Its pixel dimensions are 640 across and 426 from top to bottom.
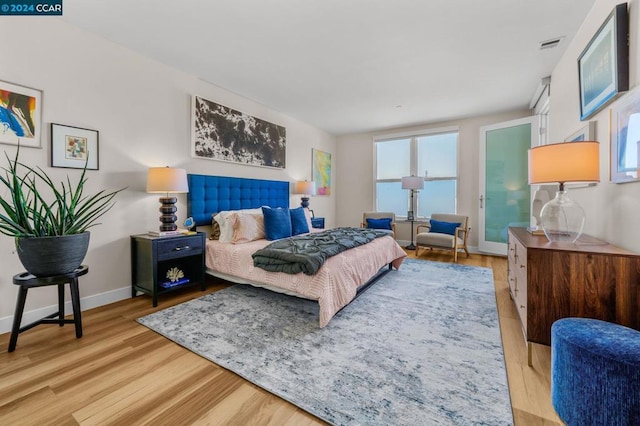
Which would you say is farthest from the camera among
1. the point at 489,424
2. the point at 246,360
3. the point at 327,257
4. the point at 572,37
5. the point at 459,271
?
the point at 459,271

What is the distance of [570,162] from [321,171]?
4.64 meters

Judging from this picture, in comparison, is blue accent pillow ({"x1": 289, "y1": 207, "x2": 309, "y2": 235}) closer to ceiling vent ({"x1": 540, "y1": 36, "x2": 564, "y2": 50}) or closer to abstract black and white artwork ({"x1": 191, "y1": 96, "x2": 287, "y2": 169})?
abstract black and white artwork ({"x1": 191, "y1": 96, "x2": 287, "y2": 169})

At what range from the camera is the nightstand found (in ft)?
8.65

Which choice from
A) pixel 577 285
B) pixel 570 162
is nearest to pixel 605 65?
pixel 570 162

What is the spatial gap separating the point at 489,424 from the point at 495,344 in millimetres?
850

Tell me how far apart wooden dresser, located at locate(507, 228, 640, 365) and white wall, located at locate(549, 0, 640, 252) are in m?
0.22

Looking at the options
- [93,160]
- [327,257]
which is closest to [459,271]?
[327,257]

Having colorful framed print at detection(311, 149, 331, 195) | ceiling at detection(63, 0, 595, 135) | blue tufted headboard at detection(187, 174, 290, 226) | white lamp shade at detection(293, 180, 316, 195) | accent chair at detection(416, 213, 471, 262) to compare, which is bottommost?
accent chair at detection(416, 213, 471, 262)

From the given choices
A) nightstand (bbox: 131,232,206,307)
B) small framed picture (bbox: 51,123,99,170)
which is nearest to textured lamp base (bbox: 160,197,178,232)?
nightstand (bbox: 131,232,206,307)

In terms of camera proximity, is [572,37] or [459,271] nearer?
[572,37]

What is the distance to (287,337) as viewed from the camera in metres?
2.04

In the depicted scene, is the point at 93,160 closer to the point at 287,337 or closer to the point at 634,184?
the point at 287,337

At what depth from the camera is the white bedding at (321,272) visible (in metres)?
2.25

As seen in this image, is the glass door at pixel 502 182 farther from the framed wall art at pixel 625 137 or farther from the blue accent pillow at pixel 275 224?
the blue accent pillow at pixel 275 224
